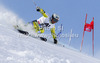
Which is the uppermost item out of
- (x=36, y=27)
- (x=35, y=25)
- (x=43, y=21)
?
(x=43, y=21)

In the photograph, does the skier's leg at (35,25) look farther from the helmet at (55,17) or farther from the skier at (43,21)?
the helmet at (55,17)

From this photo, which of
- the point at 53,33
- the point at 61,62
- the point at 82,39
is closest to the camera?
the point at 61,62

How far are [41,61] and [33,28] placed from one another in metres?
6.64

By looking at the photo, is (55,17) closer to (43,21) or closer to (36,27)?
(43,21)

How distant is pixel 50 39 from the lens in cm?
1098

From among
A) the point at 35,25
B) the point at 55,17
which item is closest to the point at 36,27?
the point at 35,25

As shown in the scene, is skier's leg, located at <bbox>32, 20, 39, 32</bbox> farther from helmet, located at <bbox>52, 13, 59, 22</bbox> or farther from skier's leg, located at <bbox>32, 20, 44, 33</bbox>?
helmet, located at <bbox>52, 13, 59, 22</bbox>

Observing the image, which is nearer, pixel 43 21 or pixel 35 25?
pixel 43 21

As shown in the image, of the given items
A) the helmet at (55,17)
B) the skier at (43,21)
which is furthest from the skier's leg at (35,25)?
the helmet at (55,17)

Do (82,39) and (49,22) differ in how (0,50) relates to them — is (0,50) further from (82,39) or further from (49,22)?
(82,39)

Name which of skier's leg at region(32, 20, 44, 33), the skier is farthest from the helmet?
skier's leg at region(32, 20, 44, 33)

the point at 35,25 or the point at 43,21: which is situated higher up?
the point at 43,21

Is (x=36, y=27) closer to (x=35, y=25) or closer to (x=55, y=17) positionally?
(x=35, y=25)

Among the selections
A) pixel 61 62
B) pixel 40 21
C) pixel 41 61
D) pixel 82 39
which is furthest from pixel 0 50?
pixel 82 39
